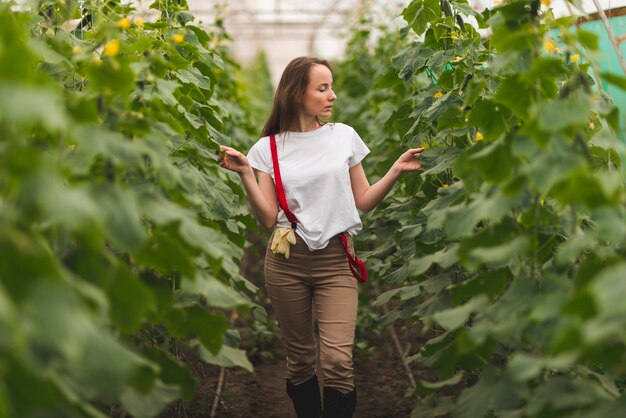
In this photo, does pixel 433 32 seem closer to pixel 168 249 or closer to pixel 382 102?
pixel 168 249

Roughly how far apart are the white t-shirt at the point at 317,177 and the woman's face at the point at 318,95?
0.30 feet

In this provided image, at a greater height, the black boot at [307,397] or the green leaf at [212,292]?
the green leaf at [212,292]

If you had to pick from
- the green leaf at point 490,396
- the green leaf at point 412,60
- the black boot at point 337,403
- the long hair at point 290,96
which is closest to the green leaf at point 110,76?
the green leaf at point 490,396

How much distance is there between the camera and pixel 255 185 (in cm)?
340

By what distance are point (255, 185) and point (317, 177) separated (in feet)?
0.90

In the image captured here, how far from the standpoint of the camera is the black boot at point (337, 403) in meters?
3.33

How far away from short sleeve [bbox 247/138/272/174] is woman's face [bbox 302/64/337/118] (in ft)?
A: 0.80

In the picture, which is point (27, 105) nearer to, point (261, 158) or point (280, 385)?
point (261, 158)

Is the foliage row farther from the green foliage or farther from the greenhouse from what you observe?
the green foliage

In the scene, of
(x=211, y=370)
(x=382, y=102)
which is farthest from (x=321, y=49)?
(x=211, y=370)

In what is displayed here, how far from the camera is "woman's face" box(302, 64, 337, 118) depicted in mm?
3514

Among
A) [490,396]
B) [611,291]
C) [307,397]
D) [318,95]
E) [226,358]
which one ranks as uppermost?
[318,95]

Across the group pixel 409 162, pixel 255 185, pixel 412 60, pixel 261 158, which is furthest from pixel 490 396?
pixel 412 60

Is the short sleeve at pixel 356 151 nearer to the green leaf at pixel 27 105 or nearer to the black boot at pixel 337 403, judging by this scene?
the black boot at pixel 337 403
